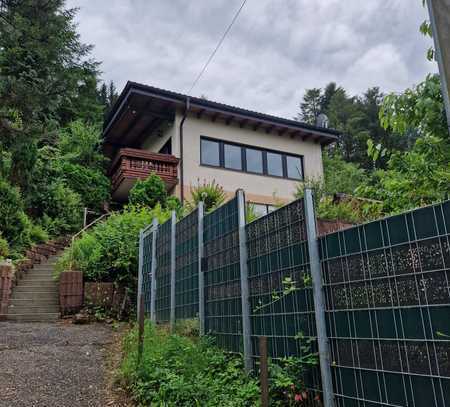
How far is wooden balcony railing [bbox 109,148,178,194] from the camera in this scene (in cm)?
1562

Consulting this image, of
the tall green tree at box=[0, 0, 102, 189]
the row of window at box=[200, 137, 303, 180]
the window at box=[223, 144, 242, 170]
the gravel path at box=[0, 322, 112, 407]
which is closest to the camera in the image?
the gravel path at box=[0, 322, 112, 407]

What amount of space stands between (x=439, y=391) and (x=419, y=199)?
2.58 metres

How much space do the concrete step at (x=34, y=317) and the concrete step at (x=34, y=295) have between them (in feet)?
2.54

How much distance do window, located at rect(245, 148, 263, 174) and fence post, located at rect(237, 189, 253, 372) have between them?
39.7ft

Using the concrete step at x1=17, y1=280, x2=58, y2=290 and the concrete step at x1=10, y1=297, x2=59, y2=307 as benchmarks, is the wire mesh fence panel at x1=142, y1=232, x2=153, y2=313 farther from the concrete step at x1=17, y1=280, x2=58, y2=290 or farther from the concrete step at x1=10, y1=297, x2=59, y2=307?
the concrete step at x1=17, y1=280, x2=58, y2=290

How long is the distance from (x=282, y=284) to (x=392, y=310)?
1.32 meters

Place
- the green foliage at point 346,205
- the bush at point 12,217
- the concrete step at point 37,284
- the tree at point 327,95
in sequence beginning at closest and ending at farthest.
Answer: the green foliage at point 346,205 → the concrete step at point 37,284 → the bush at point 12,217 → the tree at point 327,95

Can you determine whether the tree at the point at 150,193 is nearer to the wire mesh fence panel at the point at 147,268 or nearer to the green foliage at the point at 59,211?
the green foliage at the point at 59,211

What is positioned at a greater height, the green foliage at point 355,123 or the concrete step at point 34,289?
the green foliage at point 355,123

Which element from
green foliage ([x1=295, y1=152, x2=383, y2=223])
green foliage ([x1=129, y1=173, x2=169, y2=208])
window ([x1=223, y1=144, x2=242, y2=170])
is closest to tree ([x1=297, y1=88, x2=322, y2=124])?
green foliage ([x1=295, y1=152, x2=383, y2=223])

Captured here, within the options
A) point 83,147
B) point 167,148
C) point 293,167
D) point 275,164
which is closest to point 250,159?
point 275,164

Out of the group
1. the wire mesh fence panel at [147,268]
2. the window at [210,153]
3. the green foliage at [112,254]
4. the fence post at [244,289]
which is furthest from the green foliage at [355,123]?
the fence post at [244,289]

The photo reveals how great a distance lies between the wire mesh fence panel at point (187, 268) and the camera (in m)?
6.05

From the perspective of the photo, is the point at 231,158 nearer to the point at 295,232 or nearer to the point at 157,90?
the point at 157,90
